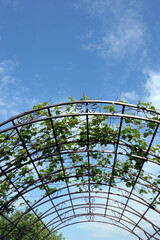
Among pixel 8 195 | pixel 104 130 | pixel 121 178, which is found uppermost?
pixel 104 130

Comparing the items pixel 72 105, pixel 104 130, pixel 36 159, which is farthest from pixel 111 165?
pixel 72 105

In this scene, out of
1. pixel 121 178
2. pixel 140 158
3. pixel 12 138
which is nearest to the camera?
pixel 12 138

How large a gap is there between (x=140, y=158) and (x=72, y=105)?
283 centimetres

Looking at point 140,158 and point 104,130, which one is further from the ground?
point 104,130

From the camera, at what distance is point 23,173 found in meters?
7.57

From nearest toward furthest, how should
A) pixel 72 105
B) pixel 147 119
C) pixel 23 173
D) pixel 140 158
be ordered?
pixel 147 119, pixel 72 105, pixel 140 158, pixel 23 173

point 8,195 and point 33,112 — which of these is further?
point 8,195

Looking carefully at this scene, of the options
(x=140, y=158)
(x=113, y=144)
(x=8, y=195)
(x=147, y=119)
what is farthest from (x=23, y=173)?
(x=147, y=119)

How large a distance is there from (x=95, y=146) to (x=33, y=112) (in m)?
2.54

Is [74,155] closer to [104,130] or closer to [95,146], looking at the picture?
[95,146]

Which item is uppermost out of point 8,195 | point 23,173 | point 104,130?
point 104,130

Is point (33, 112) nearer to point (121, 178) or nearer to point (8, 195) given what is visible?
point (8, 195)

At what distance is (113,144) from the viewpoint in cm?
676

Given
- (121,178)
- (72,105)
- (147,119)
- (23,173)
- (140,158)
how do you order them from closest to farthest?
(147,119) < (72,105) < (140,158) < (23,173) < (121,178)
